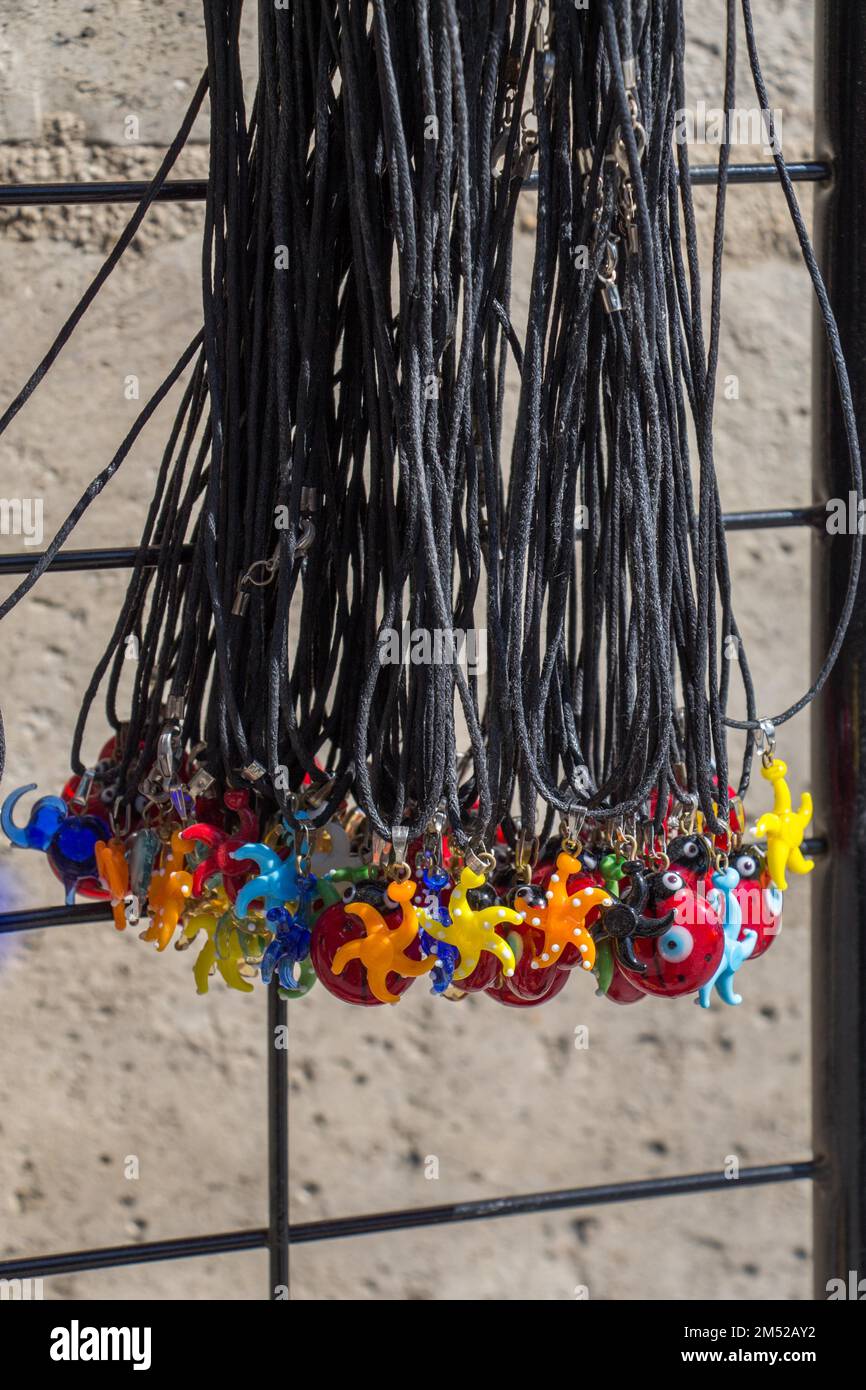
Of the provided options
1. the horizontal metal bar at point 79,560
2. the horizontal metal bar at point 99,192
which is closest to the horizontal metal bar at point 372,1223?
the horizontal metal bar at point 79,560

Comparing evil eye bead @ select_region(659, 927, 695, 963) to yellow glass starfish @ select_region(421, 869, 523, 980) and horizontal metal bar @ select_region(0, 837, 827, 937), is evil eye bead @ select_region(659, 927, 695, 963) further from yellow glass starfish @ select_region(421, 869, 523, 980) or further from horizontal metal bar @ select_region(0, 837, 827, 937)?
horizontal metal bar @ select_region(0, 837, 827, 937)

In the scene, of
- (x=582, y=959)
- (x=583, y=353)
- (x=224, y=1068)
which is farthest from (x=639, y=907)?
(x=224, y=1068)

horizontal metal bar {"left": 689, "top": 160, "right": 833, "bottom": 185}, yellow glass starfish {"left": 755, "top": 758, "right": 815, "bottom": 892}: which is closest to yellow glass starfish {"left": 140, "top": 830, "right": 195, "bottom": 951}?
yellow glass starfish {"left": 755, "top": 758, "right": 815, "bottom": 892}

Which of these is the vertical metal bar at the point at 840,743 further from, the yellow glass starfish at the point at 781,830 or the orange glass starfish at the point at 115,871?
the orange glass starfish at the point at 115,871

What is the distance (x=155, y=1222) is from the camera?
3.53 feet

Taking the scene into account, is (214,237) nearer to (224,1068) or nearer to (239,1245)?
(239,1245)

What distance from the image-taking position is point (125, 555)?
0.60 metres

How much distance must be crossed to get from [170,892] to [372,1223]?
0.25 meters

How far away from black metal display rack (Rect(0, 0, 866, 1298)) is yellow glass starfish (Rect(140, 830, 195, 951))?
102mm

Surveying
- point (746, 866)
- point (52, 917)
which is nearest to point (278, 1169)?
point (52, 917)

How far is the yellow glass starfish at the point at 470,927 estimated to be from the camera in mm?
490

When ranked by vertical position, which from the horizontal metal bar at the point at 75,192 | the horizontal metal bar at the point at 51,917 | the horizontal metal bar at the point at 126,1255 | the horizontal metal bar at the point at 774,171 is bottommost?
the horizontal metal bar at the point at 126,1255

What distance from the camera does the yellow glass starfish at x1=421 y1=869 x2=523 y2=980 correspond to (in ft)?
1.61

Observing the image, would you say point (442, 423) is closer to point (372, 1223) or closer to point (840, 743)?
point (840, 743)
